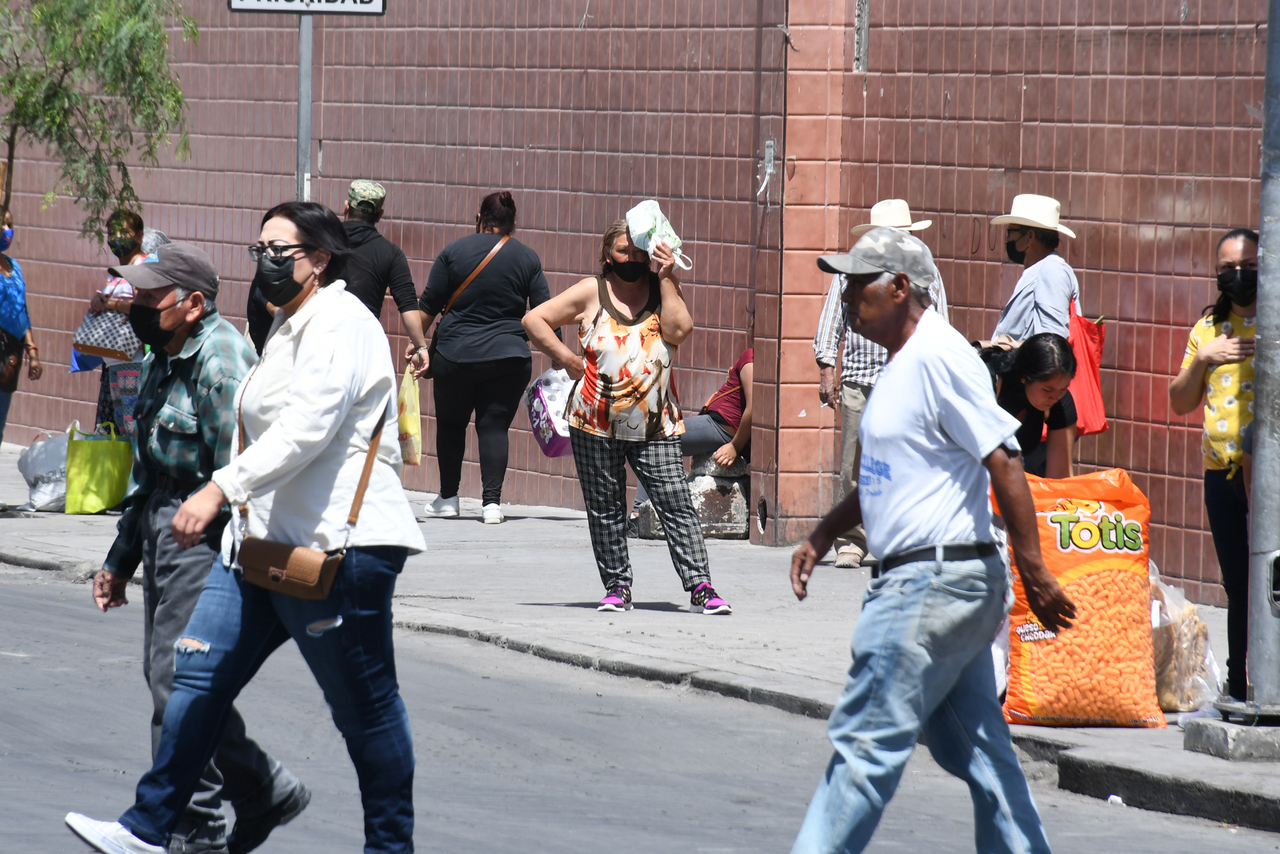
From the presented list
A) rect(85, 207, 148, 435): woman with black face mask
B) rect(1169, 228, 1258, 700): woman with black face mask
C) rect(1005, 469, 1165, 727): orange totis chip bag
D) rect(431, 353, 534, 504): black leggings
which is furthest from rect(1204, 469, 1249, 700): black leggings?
rect(85, 207, 148, 435): woman with black face mask

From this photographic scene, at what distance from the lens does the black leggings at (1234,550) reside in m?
7.14

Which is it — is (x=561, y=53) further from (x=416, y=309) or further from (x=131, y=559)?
(x=131, y=559)

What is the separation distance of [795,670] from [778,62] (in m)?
4.75

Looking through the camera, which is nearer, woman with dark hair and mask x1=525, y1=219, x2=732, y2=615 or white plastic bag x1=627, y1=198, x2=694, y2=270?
white plastic bag x1=627, y1=198, x2=694, y2=270

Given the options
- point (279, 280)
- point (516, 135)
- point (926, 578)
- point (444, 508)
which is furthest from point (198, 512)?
point (516, 135)

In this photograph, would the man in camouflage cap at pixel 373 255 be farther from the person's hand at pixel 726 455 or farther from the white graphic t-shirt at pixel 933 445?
the white graphic t-shirt at pixel 933 445

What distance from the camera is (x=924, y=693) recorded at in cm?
469

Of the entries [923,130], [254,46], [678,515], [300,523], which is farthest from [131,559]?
[254,46]

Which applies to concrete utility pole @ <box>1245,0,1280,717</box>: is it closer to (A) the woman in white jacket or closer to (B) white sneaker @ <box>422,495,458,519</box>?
(A) the woman in white jacket

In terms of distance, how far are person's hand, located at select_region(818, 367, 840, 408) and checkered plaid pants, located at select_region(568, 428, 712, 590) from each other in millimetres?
1631

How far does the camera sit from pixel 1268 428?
6.45 metres

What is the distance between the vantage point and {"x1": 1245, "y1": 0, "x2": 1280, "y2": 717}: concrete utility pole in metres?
6.43

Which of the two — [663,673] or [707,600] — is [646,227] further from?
[663,673]

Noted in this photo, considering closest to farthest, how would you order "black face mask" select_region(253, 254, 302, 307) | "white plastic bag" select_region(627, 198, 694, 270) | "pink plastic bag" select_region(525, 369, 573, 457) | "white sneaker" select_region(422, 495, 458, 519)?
"black face mask" select_region(253, 254, 302, 307), "white plastic bag" select_region(627, 198, 694, 270), "pink plastic bag" select_region(525, 369, 573, 457), "white sneaker" select_region(422, 495, 458, 519)
